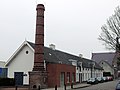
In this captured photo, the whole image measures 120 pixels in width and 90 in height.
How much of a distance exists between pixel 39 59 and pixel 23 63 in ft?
19.5

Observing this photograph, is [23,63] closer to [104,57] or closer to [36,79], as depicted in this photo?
[36,79]

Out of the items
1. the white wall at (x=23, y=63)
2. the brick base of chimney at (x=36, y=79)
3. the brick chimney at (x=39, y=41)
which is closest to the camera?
the brick base of chimney at (x=36, y=79)

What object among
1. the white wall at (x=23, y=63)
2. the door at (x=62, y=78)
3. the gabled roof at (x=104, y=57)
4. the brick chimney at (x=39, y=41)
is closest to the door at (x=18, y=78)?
the white wall at (x=23, y=63)

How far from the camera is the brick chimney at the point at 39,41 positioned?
4153cm

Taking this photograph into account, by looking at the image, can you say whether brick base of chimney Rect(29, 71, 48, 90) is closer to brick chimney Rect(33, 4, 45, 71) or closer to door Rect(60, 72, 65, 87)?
brick chimney Rect(33, 4, 45, 71)

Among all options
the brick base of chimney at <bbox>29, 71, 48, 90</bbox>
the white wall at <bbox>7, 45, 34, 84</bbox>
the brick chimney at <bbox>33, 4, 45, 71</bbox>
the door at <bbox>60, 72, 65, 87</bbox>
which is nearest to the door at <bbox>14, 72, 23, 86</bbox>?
the white wall at <bbox>7, 45, 34, 84</bbox>

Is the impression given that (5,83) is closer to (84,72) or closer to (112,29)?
(112,29)

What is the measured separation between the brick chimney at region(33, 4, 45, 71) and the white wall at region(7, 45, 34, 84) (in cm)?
431

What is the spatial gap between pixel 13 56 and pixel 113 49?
16.8m

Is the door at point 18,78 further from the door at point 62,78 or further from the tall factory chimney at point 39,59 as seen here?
the door at point 62,78

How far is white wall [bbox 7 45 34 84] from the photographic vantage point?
4594 cm

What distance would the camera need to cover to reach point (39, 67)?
4141 centimetres

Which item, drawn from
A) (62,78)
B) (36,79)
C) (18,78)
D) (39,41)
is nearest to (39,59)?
(39,41)

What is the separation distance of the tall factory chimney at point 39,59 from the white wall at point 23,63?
4.35m
